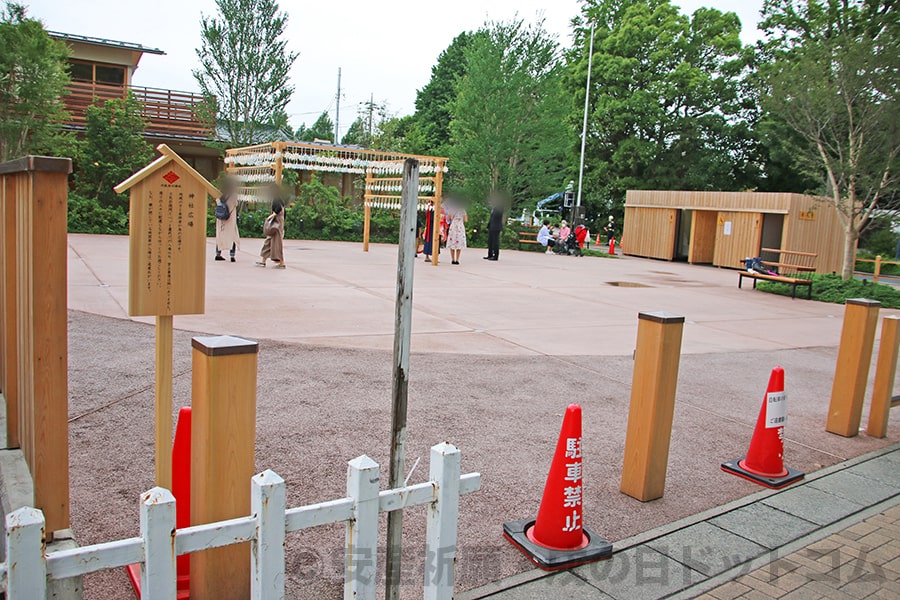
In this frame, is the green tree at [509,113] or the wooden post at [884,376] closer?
the wooden post at [884,376]

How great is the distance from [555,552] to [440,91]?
57.8m

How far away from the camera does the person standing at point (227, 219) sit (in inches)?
565

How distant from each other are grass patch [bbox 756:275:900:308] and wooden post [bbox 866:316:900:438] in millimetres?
10583

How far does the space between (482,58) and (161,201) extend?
26970 millimetres

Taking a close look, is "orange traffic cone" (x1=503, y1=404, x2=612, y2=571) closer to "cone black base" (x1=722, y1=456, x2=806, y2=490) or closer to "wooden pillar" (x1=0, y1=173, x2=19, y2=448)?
"cone black base" (x1=722, y1=456, x2=806, y2=490)

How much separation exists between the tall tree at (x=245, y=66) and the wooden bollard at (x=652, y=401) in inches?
1058

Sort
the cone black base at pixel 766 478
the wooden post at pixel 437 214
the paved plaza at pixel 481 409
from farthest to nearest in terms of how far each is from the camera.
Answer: the wooden post at pixel 437 214 < the cone black base at pixel 766 478 < the paved plaza at pixel 481 409

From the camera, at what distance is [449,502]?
2.59 metres

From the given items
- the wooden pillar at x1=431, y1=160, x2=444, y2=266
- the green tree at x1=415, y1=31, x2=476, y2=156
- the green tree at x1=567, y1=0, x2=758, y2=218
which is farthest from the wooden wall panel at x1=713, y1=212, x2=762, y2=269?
the green tree at x1=415, y1=31, x2=476, y2=156

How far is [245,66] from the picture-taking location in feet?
94.1

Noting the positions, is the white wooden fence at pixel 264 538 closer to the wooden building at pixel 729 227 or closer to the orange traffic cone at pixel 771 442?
the orange traffic cone at pixel 771 442

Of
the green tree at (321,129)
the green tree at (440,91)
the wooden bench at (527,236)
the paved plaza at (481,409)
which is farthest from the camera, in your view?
the green tree at (321,129)

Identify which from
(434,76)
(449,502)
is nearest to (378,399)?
(449,502)

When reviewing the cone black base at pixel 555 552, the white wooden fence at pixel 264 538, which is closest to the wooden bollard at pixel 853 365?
the cone black base at pixel 555 552
